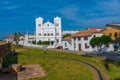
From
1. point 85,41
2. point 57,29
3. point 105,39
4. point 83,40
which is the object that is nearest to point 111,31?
point 105,39

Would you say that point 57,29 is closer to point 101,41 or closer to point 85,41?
point 85,41

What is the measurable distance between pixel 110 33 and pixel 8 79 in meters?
49.0

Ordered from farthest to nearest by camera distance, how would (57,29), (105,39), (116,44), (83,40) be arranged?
(57,29) → (83,40) → (116,44) → (105,39)

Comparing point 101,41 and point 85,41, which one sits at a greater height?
point 85,41

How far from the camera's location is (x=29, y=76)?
23.5m

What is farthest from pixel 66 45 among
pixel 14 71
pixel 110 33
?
pixel 14 71

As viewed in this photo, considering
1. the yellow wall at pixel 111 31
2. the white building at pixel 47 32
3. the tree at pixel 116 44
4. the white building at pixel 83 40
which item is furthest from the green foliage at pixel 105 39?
the white building at pixel 47 32

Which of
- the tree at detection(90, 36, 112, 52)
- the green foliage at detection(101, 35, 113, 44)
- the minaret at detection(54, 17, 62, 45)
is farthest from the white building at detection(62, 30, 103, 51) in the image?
the minaret at detection(54, 17, 62, 45)

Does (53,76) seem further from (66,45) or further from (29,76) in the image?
(66,45)

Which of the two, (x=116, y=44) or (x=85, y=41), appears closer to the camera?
(x=116, y=44)

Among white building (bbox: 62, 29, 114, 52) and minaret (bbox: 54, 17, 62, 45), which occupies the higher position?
minaret (bbox: 54, 17, 62, 45)

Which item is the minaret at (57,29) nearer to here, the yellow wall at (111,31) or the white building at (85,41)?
the white building at (85,41)

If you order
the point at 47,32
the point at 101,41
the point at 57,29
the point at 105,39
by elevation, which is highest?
the point at 57,29

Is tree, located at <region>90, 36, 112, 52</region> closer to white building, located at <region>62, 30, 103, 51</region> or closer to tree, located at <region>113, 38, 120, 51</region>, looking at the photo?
tree, located at <region>113, 38, 120, 51</region>
